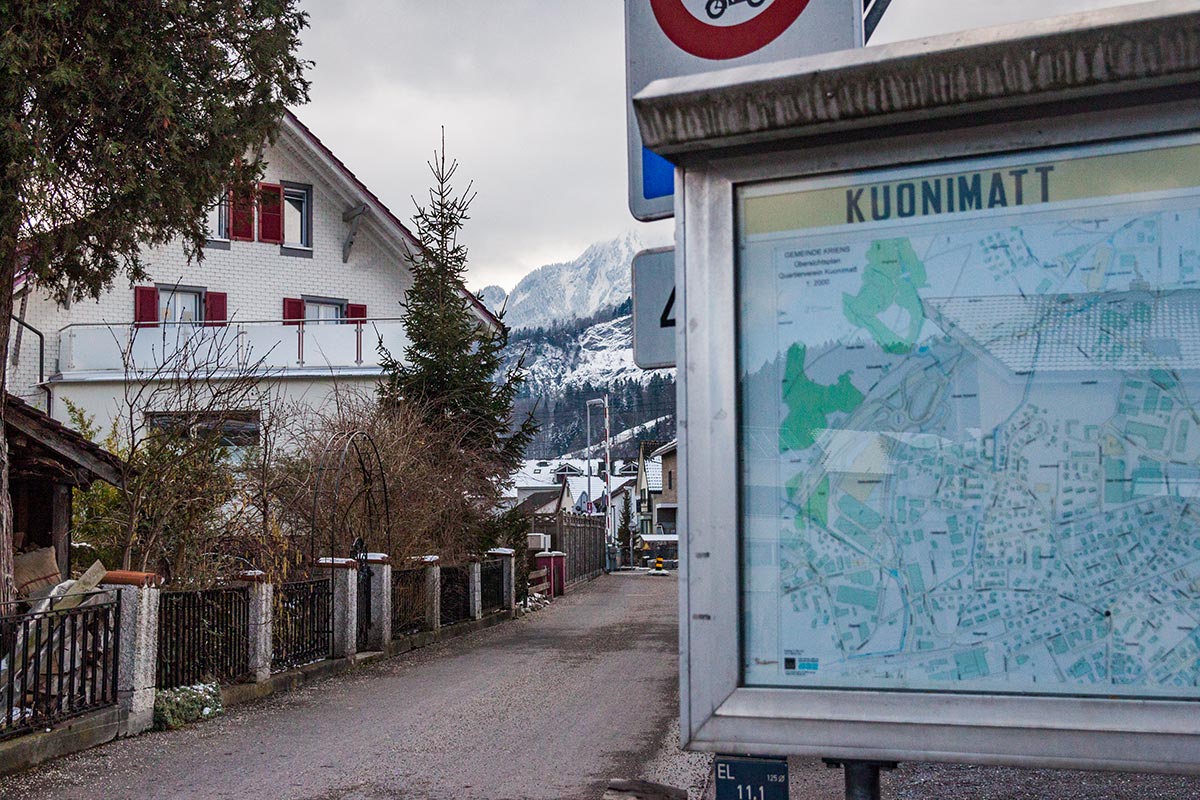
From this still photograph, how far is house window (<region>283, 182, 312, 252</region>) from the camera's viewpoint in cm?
3095

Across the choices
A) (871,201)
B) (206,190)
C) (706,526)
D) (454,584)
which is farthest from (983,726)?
(454,584)

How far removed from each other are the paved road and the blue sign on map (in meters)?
5.84

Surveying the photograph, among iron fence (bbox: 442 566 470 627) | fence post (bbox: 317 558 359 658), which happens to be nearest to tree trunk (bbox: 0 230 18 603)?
fence post (bbox: 317 558 359 658)

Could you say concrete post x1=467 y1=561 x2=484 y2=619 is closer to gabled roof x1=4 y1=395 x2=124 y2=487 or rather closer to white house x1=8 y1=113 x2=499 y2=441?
white house x1=8 y1=113 x2=499 y2=441

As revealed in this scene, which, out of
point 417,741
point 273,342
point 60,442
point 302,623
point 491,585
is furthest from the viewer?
point 273,342

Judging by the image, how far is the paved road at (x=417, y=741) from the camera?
8.16 metres

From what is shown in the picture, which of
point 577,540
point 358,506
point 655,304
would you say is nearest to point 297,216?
point 358,506

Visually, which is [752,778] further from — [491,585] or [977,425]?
[491,585]

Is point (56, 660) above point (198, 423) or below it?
below

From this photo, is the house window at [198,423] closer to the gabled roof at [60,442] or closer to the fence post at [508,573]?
the gabled roof at [60,442]

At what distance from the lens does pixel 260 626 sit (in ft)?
41.1

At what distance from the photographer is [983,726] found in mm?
1995

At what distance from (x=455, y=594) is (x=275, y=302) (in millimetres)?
12490

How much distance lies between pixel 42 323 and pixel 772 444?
2925 cm
